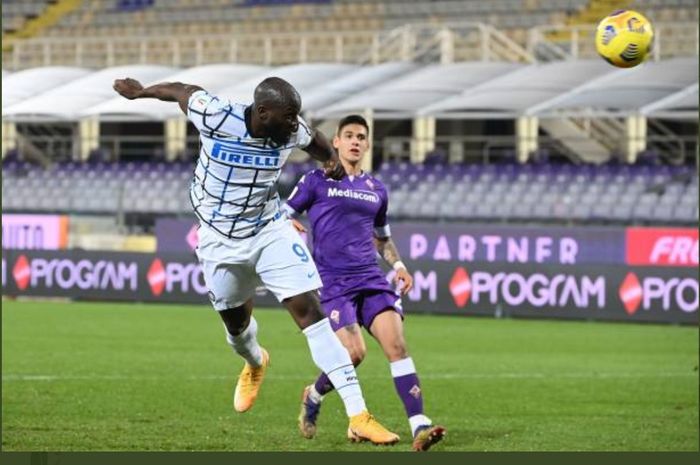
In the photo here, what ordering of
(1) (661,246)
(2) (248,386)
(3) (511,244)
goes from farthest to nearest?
(3) (511,244)
(1) (661,246)
(2) (248,386)

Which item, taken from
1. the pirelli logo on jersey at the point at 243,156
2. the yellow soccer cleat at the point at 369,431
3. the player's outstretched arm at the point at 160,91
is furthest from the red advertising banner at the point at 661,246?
the player's outstretched arm at the point at 160,91

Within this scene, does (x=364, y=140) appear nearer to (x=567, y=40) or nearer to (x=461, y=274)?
(x=461, y=274)

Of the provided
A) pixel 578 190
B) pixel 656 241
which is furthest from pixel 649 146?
pixel 656 241

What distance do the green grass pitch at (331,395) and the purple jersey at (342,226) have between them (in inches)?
45.8

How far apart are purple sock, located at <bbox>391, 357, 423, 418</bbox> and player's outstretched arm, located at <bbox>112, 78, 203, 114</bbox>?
259 centimetres

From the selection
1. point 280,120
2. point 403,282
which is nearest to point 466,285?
point 403,282

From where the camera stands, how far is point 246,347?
10.6 meters

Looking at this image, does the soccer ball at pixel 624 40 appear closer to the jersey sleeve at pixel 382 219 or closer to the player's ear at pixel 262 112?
the jersey sleeve at pixel 382 219

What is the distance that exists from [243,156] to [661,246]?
1816 centimetres

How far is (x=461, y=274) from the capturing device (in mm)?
26781

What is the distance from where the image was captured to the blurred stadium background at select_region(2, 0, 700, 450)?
26875mm

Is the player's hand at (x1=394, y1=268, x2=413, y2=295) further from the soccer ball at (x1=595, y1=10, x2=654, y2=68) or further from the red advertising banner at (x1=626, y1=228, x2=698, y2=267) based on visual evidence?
the red advertising banner at (x1=626, y1=228, x2=698, y2=267)

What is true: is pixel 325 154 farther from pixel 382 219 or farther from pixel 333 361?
pixel 382 219

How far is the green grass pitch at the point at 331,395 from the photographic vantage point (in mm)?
11875
